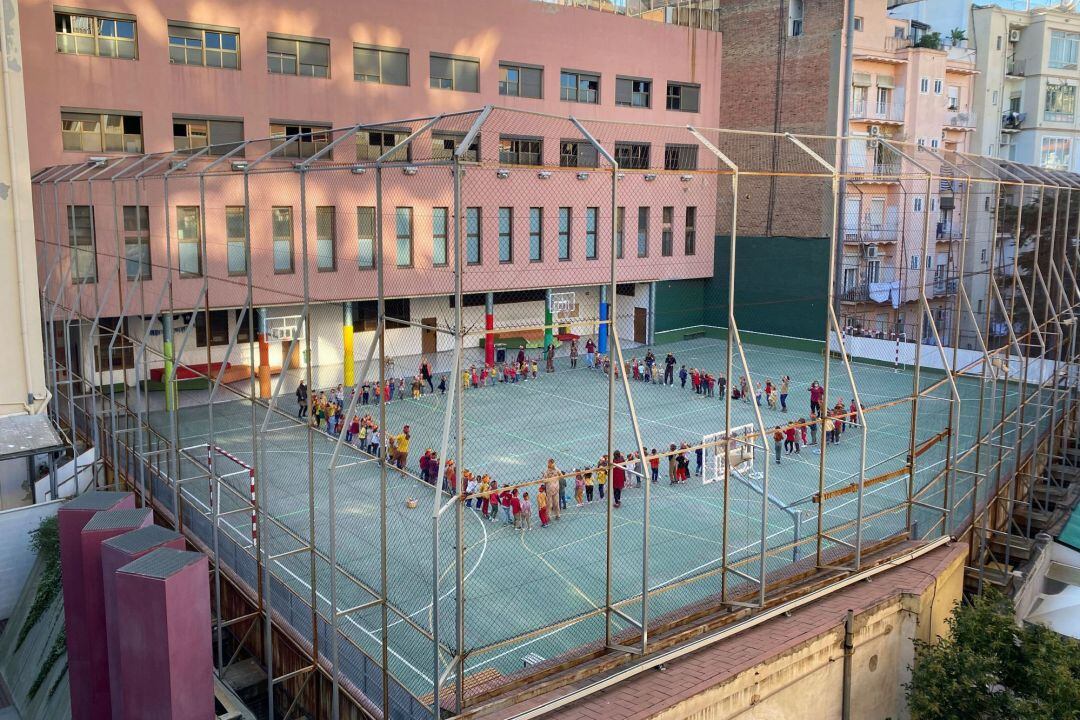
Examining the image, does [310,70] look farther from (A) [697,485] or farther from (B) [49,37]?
(A) [697,485]

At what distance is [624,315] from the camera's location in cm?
3616

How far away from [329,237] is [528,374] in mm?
7403

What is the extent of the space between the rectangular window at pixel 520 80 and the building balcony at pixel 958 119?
1829 centimetres

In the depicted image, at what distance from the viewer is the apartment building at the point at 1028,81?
4069 centimetres

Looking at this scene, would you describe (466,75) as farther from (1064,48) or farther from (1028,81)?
(1064,48)

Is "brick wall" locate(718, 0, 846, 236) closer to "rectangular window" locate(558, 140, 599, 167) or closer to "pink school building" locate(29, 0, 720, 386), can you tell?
"pink school building" locate(29, 0, 720, 386)

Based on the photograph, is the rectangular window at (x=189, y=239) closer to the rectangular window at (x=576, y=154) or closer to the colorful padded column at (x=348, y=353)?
the colorful padded column at (x=348, y=353)

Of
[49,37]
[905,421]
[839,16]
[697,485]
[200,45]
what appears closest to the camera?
[697,485]

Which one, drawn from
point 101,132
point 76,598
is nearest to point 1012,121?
point 101,132

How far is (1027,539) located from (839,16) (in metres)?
24.7

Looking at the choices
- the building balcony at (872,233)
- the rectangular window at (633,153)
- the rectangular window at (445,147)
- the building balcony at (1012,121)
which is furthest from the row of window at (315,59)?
the building balcony at (1012,121)

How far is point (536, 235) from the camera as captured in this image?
98.4ft

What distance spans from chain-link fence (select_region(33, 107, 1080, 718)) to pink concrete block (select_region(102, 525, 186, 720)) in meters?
1.75

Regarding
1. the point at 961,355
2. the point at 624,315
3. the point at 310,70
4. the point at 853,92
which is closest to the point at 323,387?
the point at 310,70
